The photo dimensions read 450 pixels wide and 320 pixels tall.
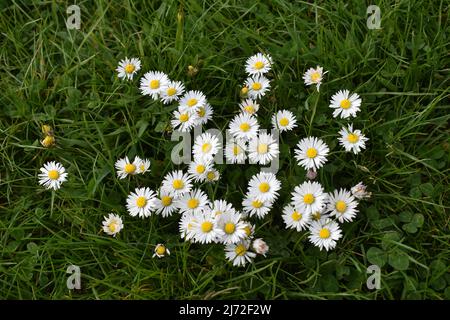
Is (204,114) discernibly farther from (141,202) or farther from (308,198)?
(308,198)

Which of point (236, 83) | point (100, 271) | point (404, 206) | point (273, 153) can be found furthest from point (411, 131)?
point (100, 271)

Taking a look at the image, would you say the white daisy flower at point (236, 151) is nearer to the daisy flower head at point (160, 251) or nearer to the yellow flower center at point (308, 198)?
the yellow flower center at point (308, 198)

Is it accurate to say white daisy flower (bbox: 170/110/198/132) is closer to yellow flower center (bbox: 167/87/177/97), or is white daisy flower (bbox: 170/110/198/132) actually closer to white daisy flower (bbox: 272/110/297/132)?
yellow flower center (bbox: 167/87/177/97)

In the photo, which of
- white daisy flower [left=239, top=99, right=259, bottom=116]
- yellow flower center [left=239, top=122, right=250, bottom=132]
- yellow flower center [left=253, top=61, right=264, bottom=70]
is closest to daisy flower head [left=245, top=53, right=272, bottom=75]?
yellow flower center [left=253, top=61, right=264, bottom=70]

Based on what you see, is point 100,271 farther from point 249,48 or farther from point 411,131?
point 411,131

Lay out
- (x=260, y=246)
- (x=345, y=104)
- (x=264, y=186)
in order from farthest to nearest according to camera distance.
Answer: (x=345, y=104) < (x=264, y=186) < (x=260, y=246)

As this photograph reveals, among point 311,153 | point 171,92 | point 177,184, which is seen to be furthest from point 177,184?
point 311,153

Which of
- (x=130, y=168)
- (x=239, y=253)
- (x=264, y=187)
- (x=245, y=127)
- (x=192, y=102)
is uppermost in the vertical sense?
(x=192, y=102)

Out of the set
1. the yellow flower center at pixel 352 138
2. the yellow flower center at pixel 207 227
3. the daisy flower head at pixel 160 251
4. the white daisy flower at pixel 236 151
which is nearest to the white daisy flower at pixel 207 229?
the yellow flower center at pixel 207 227
